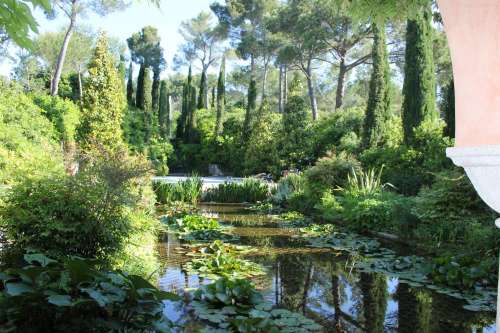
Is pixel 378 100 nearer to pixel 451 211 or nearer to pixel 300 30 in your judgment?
pixel 300 30

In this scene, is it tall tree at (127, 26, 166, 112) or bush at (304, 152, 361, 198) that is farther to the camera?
tall tree at (127, 26, 166, 112)

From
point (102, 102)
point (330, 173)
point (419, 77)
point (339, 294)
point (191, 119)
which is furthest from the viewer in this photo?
point (191, 119)

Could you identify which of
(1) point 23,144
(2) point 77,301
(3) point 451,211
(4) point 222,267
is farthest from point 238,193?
(2) point 77,301

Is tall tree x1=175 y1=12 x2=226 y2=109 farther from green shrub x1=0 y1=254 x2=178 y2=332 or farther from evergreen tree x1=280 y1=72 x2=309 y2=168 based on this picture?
green shrub x1=0 y1=254 x2=178 y2=332

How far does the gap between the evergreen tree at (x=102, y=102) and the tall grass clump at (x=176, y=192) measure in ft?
8.11

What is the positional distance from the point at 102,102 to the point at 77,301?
12438 mm

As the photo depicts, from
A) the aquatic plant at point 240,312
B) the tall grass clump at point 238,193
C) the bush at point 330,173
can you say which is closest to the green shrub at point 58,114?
the tall grass clump at point 238,193

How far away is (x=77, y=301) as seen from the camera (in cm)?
246

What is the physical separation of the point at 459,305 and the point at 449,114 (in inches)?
302

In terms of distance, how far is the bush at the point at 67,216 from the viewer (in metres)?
4.46

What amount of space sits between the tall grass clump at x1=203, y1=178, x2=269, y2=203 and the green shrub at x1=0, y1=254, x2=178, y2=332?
10.6 metres

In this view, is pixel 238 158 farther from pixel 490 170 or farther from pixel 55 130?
pixel 490 170

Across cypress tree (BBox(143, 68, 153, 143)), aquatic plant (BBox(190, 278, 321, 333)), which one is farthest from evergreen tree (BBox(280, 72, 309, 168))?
aquatic plant (BBox(190, 278, 321, 333))

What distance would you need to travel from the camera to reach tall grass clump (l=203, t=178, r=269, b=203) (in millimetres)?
13578
